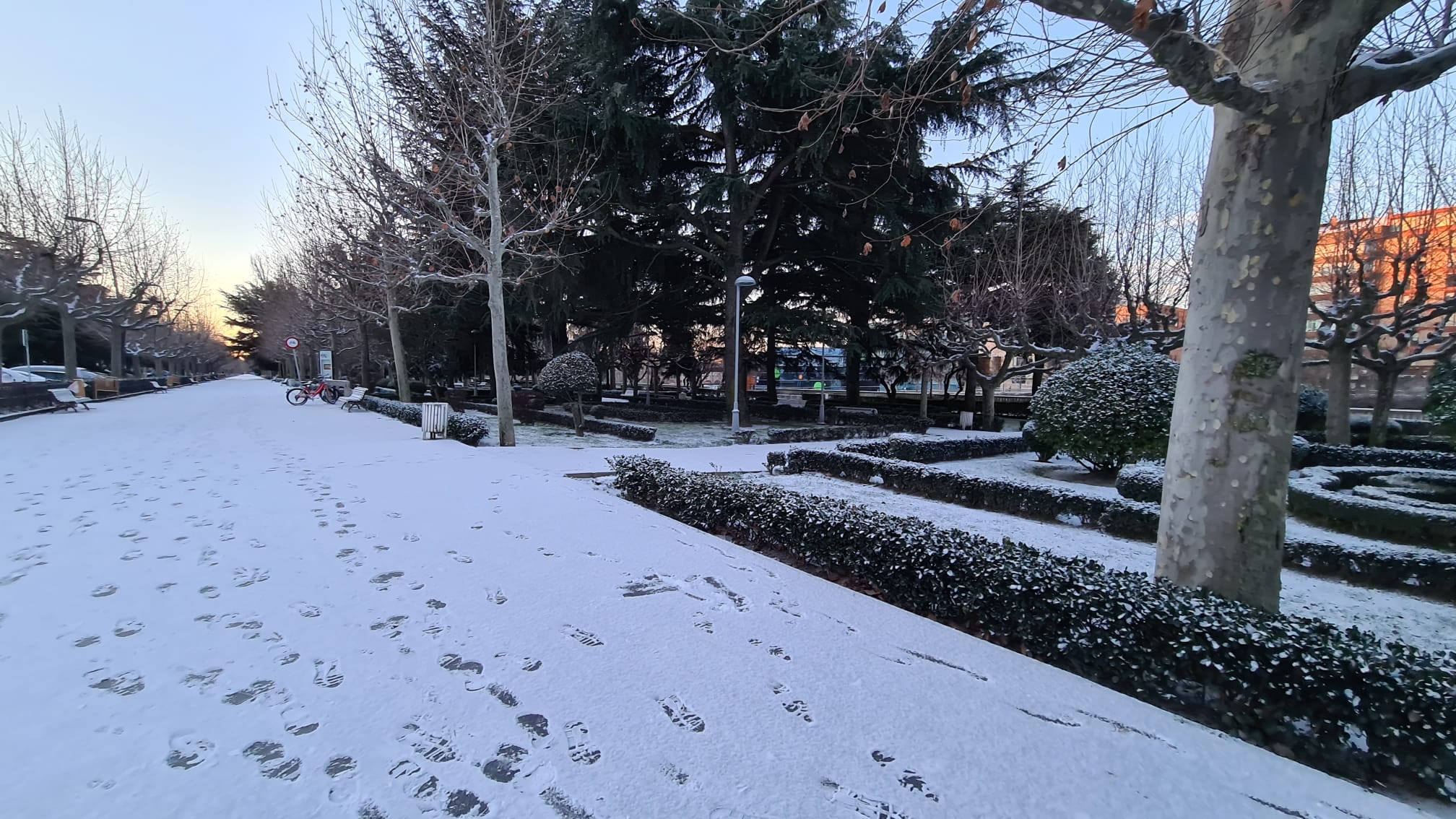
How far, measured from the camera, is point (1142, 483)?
21.8 ft

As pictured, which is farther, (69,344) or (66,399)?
(69,344)

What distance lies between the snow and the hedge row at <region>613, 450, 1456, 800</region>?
114cm

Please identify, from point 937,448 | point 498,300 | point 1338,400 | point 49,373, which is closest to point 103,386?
point 49,373

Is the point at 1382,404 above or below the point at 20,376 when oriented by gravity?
above

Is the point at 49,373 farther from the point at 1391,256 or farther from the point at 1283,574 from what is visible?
the point at 1391,256

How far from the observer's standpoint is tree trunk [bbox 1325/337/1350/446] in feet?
38.4

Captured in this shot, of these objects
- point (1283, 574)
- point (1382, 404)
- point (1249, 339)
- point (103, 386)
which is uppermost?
point (1249, 339)

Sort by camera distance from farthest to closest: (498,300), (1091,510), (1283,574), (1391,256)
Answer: (498,300) → (1391,256) → (1091,510) → (1283,574)

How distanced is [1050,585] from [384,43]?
51.1ft

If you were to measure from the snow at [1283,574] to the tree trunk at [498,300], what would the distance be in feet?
20.9

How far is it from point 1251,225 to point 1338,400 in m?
13.1

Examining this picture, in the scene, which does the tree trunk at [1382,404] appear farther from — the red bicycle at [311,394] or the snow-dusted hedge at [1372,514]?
the red bicycle at [311,394]

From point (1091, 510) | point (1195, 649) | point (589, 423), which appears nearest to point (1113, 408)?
point (1091, 510)

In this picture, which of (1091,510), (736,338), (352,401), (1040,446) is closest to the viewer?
(1091,510)
